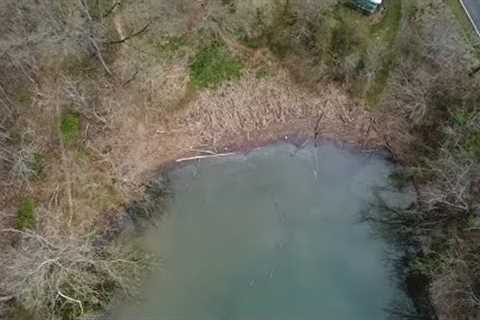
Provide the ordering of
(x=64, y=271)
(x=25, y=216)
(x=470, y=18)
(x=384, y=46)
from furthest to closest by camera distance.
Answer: (x=470, y=18) → (x=384, y=46) → (x=25, y=216) → (x=64, y=271)

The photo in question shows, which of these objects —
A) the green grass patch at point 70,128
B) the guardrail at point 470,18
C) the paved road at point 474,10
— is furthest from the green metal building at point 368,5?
the green grass patch at point 70,128

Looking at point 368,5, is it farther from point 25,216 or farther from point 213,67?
point 25,216

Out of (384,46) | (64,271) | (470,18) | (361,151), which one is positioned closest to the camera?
(64,271)

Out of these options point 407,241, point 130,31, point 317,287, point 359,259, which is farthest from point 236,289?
point 130,31

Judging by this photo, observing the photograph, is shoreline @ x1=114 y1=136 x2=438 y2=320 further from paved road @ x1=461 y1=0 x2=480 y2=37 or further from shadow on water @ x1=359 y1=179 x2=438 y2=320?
paved road @ x1=461 y1=0 x2=480 y2=37

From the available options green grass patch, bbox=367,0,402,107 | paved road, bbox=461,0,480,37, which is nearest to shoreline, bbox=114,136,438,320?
green grass patch, bbox=367,0,402,107

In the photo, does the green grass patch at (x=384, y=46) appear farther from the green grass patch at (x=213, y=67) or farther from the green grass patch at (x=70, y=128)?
the green grass patch at (x=70, y=128)

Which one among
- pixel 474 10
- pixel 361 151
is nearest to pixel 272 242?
pixel 361 151

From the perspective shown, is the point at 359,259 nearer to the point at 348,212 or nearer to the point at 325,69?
the point at 348,212
